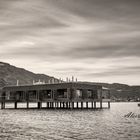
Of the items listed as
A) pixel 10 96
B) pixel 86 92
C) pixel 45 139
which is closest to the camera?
pixel 45 139

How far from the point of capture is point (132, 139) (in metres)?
47.2

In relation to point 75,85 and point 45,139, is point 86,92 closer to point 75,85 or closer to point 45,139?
point 75,85

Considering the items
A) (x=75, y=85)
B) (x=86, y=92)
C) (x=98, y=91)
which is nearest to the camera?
(x=75, y=85)

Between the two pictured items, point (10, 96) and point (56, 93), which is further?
point (10, 96)

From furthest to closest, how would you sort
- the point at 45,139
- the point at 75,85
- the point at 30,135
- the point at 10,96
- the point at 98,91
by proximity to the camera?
the point at 10,96
the point at 98,91
the point at 75,85
the point at 30,135
the point at 45,139

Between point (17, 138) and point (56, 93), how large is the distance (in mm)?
76301

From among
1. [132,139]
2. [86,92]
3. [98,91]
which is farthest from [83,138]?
[98,91]

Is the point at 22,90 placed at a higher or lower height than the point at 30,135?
higher

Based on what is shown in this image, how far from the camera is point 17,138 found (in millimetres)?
47625

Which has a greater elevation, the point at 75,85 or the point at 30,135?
the point at 75,85

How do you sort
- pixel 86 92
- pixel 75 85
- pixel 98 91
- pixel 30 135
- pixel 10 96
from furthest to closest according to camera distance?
1. pixel 10 96
2. pixel 98 91
3. pixel 86 92
4. pixel 75 85
5. pixel 30 135

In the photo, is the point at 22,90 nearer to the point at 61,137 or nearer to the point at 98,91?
the point at 98,91

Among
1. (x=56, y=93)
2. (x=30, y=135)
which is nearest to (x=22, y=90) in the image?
(x=56, y=93)

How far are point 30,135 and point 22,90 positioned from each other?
89.4 metres
